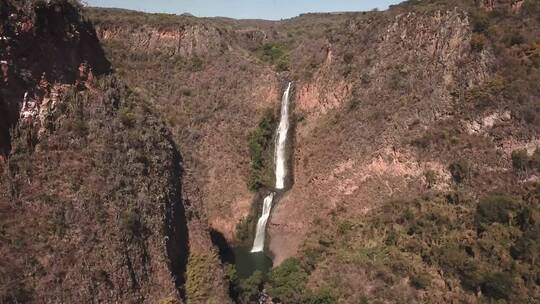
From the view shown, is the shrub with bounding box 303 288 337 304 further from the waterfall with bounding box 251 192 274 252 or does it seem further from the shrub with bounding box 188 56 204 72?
the shrub with bounding box 188 56 204 72

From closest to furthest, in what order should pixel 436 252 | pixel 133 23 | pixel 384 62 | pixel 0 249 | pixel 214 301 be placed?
pixel 0 249 → pixel 214 301 → pixel 436 252 → pixel 384 62 → pixel 133 23

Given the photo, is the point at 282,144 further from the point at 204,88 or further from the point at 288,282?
the point at 288,282

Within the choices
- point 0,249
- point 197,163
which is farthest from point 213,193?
point 0,249

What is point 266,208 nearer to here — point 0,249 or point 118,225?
point 118,225

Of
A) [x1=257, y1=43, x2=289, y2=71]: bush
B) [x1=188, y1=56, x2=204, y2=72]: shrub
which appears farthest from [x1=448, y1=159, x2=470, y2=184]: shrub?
[x1=188, y1=56, x2=204, y2=72]: shrub

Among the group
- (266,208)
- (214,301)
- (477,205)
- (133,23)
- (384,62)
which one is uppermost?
(133,23)

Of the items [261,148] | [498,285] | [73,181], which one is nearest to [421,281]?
[498,285]
